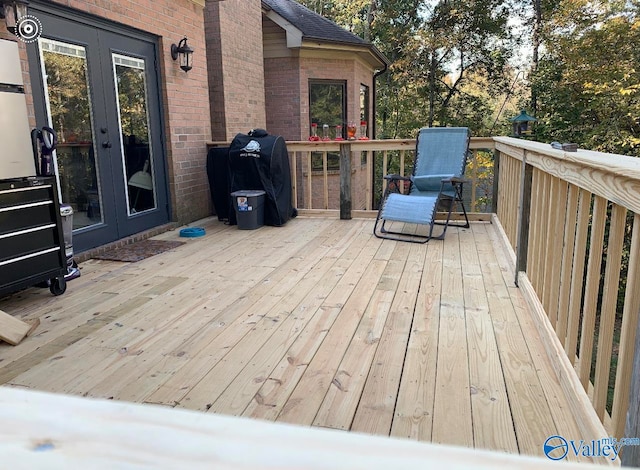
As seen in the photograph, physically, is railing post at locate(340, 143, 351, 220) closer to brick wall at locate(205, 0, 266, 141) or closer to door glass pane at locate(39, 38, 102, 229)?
brick wall at locate(205, 0, 266, 141)

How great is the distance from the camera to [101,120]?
4.20 m

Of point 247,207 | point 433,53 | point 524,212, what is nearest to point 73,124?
point 247,207

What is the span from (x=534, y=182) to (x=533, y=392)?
4.34 ft

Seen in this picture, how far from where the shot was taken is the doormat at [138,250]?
4078 mm

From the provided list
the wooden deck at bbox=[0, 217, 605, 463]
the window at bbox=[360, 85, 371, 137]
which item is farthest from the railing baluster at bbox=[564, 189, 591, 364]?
the window at bbox=[360, 85, 371, 137]

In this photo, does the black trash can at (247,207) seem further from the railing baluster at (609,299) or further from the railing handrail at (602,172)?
the railing baluster at (609,299)

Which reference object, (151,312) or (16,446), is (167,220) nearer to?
(151,312)

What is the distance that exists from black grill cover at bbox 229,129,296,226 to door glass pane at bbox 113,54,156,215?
0.90m

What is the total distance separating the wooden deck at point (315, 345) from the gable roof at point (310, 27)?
5878mm

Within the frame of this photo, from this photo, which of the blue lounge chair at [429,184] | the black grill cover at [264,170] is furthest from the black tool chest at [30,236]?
the blue lounge chair at [429,184]

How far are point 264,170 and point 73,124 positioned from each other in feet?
6.37

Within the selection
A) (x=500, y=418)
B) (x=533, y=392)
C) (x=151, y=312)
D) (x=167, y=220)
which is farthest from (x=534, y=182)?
(x=167, y=220)

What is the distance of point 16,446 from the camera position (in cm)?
47

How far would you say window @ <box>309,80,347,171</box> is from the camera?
30.0 feet
